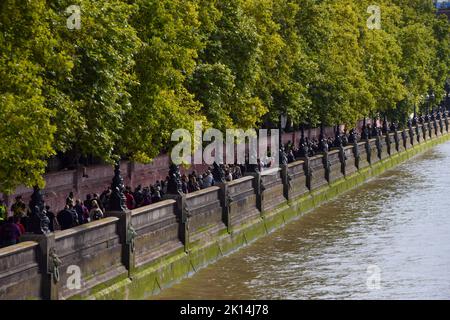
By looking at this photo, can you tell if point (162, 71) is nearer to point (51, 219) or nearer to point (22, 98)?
point (51, 219)

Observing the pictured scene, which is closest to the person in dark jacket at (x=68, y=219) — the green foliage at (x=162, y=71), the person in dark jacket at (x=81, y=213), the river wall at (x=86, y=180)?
the person in dark jacket at (x=81, y=213)

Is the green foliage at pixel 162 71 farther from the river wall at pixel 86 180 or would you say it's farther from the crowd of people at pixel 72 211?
the river wall at pixel 86 180

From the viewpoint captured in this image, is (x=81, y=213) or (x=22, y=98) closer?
(x=22, y=98)

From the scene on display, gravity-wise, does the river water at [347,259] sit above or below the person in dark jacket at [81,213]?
below

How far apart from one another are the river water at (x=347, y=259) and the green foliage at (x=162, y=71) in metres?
4.56

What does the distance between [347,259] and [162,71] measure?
8419mm

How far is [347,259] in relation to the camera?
34312 millimetres

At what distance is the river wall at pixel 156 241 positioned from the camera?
72.2ft

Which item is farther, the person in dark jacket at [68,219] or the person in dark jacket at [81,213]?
the person in dark jacket at [81,213]

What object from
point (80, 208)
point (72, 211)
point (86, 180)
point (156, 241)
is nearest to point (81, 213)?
point (80, 208)

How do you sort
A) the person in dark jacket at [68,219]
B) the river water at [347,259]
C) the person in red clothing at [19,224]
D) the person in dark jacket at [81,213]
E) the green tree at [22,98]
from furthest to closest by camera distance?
the river water at [347,259], the person in dark jacket at [81,213], the person in dark jacket at [68,219], the person in red clothing at [19,224], the green tree at [22,98]

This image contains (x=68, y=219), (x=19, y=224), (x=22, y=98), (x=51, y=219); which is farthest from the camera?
(x=51, y=219)
